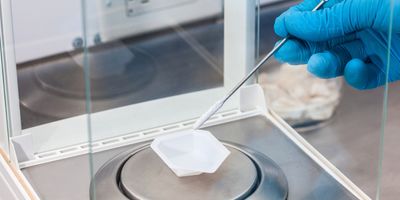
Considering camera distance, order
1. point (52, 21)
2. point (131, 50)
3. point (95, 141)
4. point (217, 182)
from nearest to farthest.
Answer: point (217, 182), point (95, 141), point (131, 50), point (52, 21)

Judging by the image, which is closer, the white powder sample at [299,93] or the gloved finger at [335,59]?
the gloved finger at [335,59]

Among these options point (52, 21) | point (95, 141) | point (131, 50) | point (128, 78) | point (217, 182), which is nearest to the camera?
point (217, 182)

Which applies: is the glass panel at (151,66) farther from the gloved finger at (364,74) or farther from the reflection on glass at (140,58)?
the gloved finger at (364,74)

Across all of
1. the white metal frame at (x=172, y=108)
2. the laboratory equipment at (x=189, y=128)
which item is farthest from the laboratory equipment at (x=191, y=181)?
the white metal frame at (x=172, y=108)

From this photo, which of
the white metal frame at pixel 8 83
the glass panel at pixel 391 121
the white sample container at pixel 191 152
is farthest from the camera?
the white metal frame at pixel 8 83

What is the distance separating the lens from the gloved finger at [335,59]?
42.8 inches

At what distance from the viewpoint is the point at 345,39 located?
1.12 metres

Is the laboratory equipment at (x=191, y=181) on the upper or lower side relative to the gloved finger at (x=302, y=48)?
lower

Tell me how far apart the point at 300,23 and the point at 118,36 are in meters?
0.48

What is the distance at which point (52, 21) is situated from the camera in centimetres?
189

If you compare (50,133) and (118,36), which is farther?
(118,36)

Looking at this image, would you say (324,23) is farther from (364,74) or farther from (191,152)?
(191,152)

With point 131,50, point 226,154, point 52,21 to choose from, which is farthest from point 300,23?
point 52,21

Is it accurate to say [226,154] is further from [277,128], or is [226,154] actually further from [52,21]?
[52,21]
